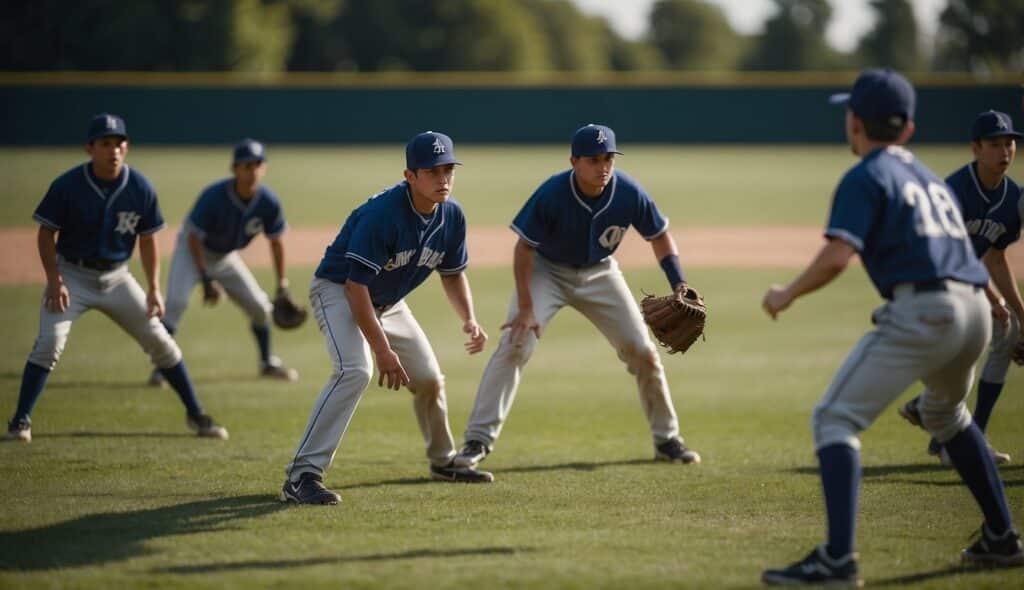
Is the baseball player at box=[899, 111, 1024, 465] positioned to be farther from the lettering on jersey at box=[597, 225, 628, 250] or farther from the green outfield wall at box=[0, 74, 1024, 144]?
the green outfield wall at box=[0, 74, 1024, 144]

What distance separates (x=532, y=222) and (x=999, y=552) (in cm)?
304

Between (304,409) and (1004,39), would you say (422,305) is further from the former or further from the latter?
(1004,39)

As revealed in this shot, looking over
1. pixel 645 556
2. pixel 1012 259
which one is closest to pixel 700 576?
pixel 645 556

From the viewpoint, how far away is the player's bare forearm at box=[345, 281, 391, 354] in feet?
18.0

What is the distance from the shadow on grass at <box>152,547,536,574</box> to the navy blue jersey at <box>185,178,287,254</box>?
16.8 feet

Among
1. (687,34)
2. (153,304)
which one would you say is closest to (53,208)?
(153,304)

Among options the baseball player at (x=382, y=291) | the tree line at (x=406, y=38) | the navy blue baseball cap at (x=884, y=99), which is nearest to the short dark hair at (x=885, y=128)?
the navy blue baseball cap at (x=884, y=99)

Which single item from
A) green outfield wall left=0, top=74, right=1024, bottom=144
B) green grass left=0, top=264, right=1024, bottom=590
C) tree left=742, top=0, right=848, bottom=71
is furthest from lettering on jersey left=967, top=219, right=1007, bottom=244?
tree left=742, top=0, right=848, bottom=71

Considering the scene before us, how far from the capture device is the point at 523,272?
22.0 ft

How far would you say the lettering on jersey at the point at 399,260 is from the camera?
5801 mm

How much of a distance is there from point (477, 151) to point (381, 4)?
108 feet

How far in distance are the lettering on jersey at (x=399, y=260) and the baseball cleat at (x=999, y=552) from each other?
113 inches

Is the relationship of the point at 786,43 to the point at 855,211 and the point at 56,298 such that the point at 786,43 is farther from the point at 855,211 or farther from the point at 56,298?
the point at 855,211

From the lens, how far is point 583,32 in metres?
116
